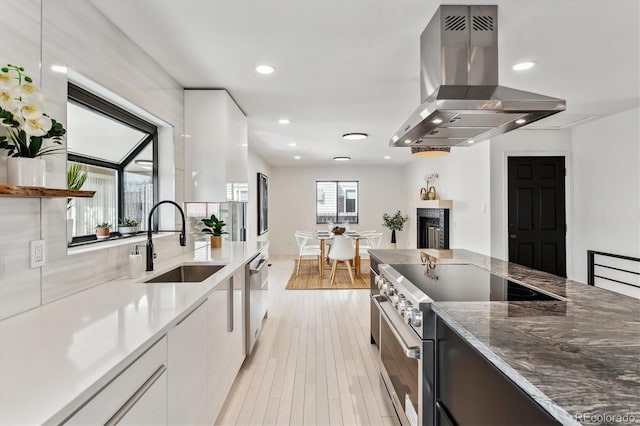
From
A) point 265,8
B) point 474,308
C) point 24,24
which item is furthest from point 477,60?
point 24,24

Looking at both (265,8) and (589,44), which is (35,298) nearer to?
(265,8)

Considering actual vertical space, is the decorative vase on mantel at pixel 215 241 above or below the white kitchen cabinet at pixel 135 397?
above

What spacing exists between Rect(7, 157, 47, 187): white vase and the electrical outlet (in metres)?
0.28

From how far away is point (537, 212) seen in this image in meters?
4.90

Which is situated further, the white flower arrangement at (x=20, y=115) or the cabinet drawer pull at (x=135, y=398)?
the white flower arrangement at (x=20, y=115)

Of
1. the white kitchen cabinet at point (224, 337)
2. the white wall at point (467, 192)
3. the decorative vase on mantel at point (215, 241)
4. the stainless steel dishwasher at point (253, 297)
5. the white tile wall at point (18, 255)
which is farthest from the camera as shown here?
the white wall at point (467, 192)

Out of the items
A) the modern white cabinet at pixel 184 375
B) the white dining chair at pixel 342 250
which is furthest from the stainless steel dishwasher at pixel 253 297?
the white dining chair at pixel 342 250

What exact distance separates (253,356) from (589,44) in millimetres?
3529

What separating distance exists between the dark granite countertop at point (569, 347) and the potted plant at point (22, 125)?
167cm

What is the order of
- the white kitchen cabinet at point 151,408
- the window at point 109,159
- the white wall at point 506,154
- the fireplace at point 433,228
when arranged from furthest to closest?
the fireplace at point 433,228 → the white wall at point 506,154 → the window at point 109,159 → the white kitchen cabinet at point 151,408

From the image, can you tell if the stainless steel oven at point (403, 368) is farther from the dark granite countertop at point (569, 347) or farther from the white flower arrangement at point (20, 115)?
the white flower arrangement at point (20, 115)

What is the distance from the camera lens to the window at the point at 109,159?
2.05 m

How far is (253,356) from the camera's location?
3.03 metres

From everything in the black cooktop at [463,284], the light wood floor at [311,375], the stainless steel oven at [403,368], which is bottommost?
the light wood floor at [311,375]
